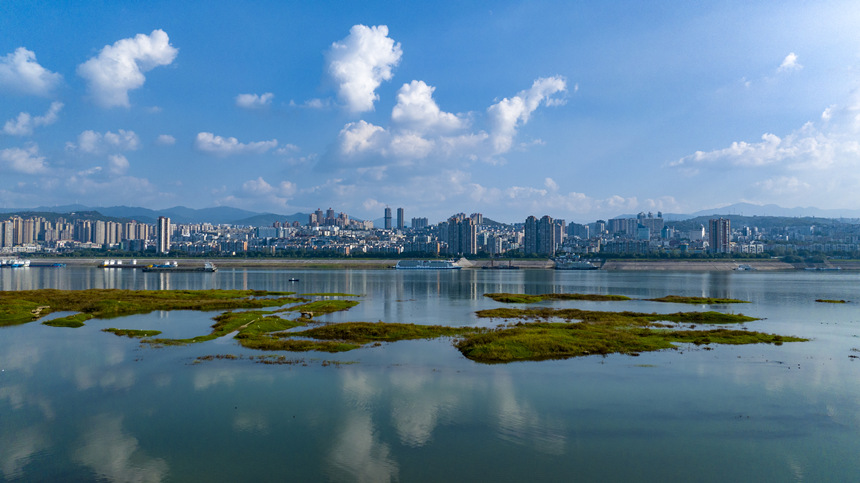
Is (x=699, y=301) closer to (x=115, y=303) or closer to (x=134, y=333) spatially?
(x=134, y=333)

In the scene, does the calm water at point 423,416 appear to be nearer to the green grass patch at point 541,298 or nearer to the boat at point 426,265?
the green grass patch at point 541,298

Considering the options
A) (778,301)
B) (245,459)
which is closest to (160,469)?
(245,459)

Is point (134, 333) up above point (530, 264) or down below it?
above

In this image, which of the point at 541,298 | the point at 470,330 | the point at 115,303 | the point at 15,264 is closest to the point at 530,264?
the point at 541,298

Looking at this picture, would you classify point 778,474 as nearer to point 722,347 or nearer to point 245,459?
point 245,459

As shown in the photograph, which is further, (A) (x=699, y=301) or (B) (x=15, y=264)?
(B) (x=15, y=264)

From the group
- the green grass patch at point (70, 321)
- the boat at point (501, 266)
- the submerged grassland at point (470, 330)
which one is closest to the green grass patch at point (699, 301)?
the submerged grassland at point (470, 330)
